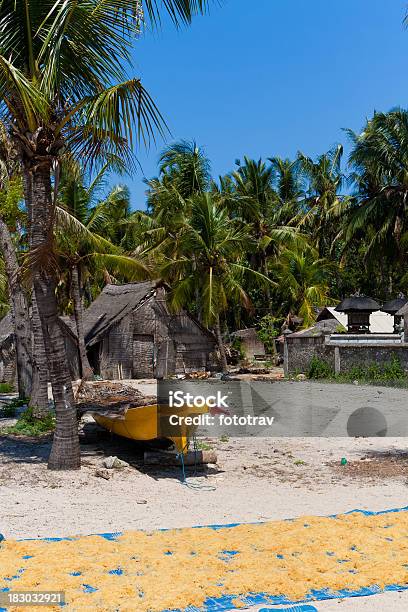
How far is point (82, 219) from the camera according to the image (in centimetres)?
2364

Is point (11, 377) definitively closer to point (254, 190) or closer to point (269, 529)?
point (254, 190)

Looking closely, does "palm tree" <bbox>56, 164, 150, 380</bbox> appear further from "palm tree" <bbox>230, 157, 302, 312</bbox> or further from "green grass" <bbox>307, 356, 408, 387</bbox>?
"palm tree" <bbox>230, 157, 302, 312</bbox>

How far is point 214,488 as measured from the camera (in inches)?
342

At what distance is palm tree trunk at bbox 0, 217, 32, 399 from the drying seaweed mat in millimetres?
10748

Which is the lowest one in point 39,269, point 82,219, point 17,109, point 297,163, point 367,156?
point 39,269

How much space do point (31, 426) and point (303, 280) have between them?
22.3 m

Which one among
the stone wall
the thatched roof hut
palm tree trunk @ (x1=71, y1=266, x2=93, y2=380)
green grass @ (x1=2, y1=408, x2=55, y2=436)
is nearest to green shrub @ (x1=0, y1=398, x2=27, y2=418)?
green grass @ (x1=2, y1=408, x2=55, y2=436)

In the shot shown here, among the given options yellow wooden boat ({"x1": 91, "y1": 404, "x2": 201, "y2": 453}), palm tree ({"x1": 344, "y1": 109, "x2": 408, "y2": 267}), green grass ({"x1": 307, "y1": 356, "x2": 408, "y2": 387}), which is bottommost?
yellow wooden boat ({"x1": 91, "y1": 404, "x2": 201, "y2": 453})

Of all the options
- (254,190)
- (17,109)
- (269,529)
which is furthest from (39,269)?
(254,190)

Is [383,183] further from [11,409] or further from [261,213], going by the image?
[11,409]

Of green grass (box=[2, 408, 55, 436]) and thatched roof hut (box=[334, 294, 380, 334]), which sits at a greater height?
thatched roof hut (box=[334, 294, 380, 334])

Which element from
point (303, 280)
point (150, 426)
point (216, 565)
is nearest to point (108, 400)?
point (150, 426)

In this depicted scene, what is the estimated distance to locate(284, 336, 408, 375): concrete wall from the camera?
66.9ft

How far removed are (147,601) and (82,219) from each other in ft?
65.9
